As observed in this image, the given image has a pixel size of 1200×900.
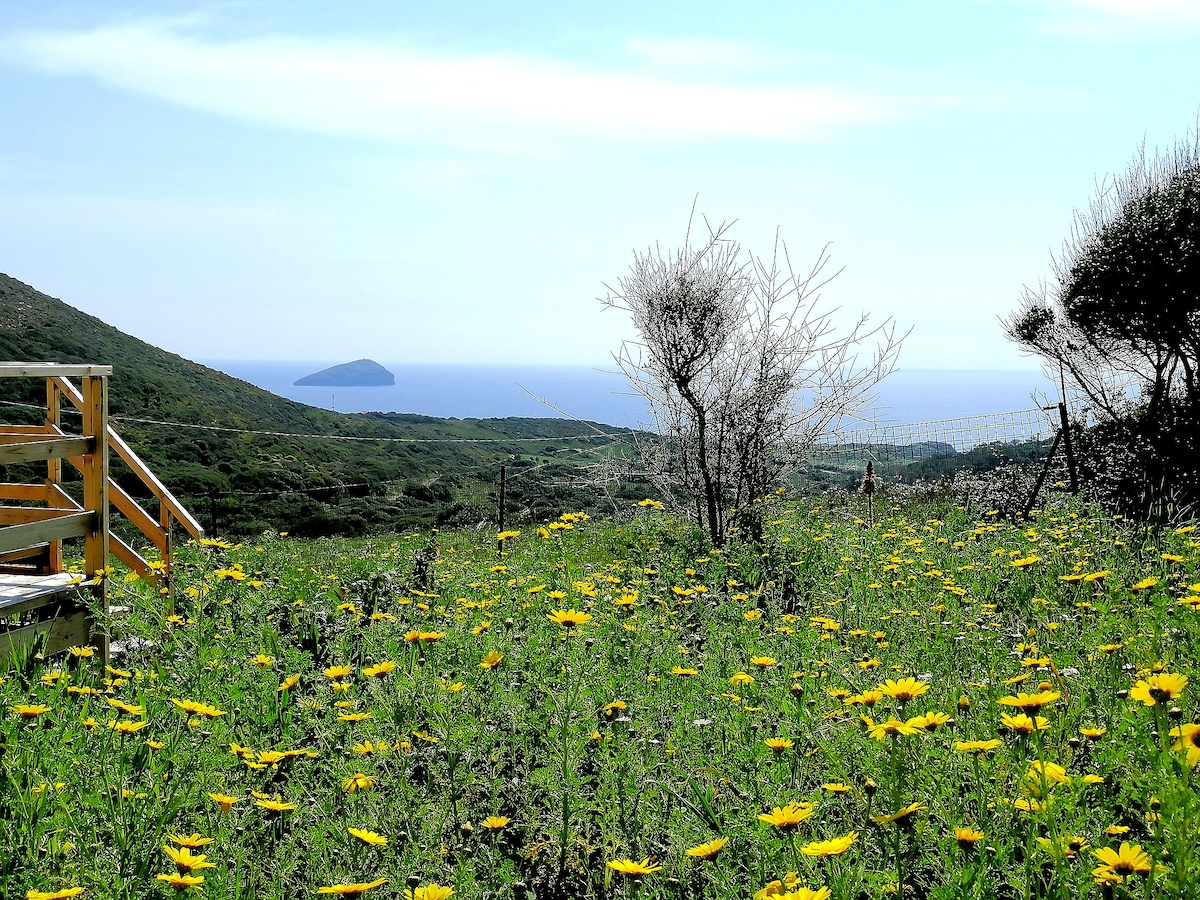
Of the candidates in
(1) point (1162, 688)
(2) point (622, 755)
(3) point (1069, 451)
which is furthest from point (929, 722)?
(3) point (1069, 451)

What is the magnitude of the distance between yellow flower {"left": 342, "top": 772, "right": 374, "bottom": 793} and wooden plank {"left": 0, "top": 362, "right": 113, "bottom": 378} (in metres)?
3.33

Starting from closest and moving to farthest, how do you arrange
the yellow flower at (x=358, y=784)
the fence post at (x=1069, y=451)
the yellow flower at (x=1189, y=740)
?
the yellow flower at (x=1189, y=740) → the yellow flower at (x=358, y=784) → the fence post at (x=1069, y=451)

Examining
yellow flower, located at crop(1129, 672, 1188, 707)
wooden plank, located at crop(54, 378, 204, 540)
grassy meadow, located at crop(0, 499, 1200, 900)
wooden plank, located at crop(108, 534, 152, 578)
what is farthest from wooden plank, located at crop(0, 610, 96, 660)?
yellow flower, located at crop(1129, 672, 1188, 707)

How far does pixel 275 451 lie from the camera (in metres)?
31.1

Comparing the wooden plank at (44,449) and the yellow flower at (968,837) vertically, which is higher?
the wooden plank at (44,449)

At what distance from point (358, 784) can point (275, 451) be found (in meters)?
31.0

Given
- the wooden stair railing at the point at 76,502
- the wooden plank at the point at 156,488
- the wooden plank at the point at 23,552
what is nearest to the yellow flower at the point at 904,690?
the wooden stair railing at the point at 76,502

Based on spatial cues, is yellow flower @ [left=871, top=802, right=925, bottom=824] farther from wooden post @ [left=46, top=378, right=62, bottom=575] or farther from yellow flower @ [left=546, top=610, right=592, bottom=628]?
wooden post @ [left=46, top=378, right=62, bottom=575]

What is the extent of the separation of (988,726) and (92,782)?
2.71 meters

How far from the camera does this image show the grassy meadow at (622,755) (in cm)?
197

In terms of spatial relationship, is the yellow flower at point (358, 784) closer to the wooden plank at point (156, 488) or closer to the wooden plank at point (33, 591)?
the wooden plank at point (33, 591)

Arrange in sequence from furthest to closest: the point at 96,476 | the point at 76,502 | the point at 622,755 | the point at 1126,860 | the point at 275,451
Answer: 1. the point at 275,451
2. the point at 76,502
3. the point at 96,476
4. the point at 622,755
5. the point at 1126,860

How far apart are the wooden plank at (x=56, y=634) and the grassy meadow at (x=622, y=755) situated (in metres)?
0.40

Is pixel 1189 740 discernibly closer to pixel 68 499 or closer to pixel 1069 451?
pixel 68 499
